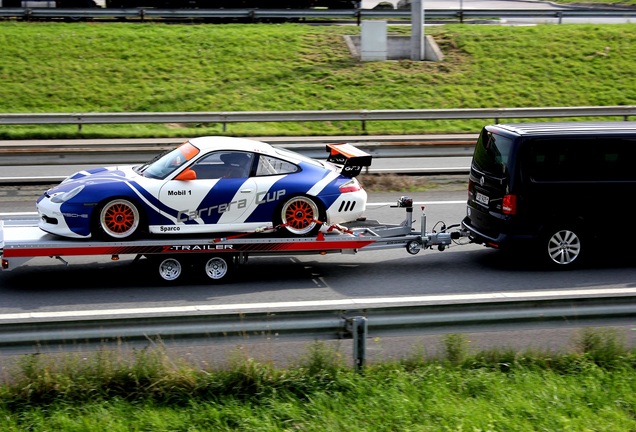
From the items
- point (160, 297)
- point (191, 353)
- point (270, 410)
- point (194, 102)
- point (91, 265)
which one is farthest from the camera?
point (194, 102)

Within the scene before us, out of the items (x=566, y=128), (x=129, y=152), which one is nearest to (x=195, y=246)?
(x=566, y=128)

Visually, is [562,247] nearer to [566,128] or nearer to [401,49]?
[566,128]

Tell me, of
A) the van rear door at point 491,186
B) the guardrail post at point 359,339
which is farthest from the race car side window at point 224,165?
the guardrail post at point 359,339

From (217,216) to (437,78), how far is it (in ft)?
55.3

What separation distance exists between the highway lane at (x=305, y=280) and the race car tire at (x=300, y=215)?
0.61 meters

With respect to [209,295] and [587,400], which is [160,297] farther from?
[587,400]

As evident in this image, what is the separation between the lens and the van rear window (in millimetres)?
10828

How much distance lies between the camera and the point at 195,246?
391 inches

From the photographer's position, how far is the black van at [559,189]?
35.3ft

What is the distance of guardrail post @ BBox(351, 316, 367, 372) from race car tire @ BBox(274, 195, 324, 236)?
3.72m

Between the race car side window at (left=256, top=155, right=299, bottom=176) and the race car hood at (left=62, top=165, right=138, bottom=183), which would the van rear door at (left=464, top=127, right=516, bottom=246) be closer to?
the race car side window at (left=256, top=155, right=299, bottom=176)

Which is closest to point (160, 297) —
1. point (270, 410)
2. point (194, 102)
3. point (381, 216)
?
point (270, 410)

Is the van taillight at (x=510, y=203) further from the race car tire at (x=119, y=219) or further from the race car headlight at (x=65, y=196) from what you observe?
the race car headlight at (x=65, y=196)

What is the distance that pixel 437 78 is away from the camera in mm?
25859
